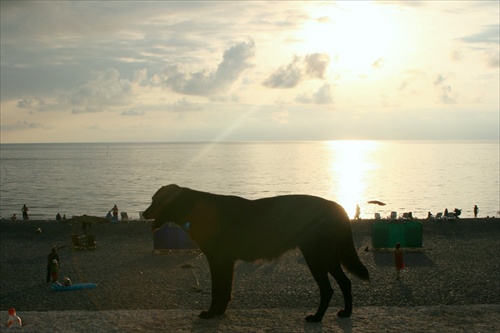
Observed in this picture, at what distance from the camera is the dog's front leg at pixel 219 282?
12359 millimetres

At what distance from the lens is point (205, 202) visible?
41.1 ft

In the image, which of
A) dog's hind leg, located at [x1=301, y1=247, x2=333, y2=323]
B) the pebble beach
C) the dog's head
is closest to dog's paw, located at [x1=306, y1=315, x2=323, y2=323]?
dog's hind leg, located at [x1=301, y1=247, x2=333, y2=323]

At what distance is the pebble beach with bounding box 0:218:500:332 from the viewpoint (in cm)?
1221

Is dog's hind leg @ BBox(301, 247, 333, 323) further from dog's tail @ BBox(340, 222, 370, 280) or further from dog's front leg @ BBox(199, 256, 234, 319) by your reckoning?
dog's front leg @ BBox(199, 256, 234, 319)

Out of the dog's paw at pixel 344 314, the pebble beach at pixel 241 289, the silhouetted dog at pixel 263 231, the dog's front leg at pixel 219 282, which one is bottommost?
the pebble beach at pixel 241 289

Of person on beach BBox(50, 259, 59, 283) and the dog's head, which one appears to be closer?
the dog's head

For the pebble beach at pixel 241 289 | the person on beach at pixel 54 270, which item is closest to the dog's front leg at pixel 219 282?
the pebble beach at pixel 241 289

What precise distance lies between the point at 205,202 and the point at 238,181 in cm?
9283

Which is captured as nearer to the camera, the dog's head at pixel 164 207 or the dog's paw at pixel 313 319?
the dog's paw at pixel 313 319

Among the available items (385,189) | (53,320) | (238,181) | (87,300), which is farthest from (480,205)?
(53,320)

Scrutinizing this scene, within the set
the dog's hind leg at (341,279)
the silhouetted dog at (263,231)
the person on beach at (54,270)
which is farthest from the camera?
the person on beach at (54,270)

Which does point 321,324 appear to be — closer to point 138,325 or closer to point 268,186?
point 138,325

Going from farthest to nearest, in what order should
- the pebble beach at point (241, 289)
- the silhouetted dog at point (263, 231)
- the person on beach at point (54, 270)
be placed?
1. the person on beach at point (54, 270)
2. the pebble beach at point (241, 289)
3. the silhouetted dog at point (263, 231)

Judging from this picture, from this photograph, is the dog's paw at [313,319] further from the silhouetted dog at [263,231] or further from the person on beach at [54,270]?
the person on beach at [54,270]
